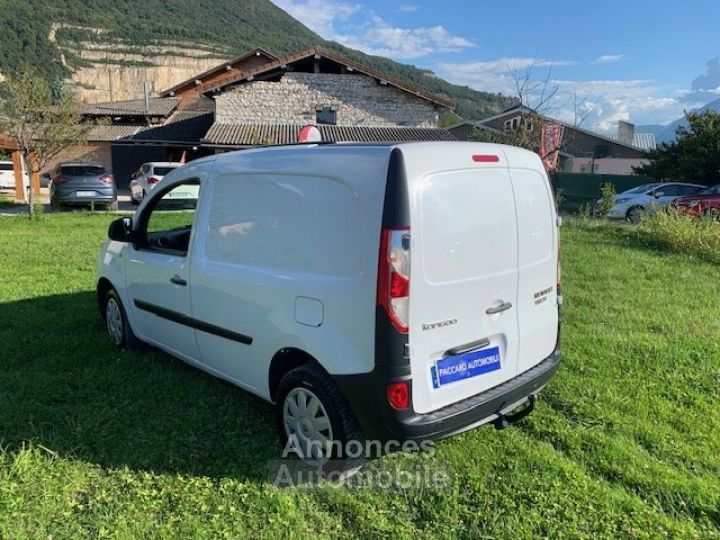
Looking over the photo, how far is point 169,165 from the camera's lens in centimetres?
2059

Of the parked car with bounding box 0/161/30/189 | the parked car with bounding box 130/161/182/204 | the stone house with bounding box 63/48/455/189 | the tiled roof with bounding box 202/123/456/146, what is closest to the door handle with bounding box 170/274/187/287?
the parked car with bounding box 130/161/182/204

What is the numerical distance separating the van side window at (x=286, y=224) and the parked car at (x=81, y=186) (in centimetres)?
1638

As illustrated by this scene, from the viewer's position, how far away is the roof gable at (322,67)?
27484 millimetres

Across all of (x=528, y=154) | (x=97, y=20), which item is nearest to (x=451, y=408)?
(x=528, y=154)

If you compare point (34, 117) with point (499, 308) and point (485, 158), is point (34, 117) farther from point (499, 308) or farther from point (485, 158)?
point (499, 308)

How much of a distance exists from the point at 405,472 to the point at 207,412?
1.54m

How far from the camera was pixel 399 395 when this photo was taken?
2631 mm

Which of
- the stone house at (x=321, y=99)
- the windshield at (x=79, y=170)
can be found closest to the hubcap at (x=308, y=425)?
the windshield at (x=79, y=170)

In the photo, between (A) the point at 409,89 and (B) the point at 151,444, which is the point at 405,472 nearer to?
(B) the point at 151,444

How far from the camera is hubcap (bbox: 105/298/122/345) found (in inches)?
A: 199

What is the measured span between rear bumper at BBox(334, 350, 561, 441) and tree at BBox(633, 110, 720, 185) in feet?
100

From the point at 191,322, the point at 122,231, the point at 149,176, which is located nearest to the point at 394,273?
the point at 191,322

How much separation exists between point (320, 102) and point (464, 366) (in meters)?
27.4

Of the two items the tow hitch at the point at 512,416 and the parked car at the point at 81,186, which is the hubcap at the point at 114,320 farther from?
the parked car at the point at 81,186
